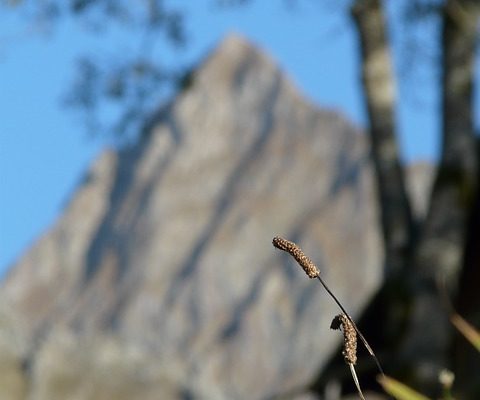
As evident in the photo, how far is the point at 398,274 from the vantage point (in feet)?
37.5

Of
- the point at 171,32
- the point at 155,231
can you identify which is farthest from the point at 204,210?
the point at 171,32

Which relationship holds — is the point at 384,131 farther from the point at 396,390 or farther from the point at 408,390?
the point at 396,390

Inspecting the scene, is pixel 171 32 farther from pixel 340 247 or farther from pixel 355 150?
pixel 355 150

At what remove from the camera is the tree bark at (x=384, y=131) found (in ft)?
37.8

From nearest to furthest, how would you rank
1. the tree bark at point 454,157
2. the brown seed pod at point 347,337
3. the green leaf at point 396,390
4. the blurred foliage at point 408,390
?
the brown seed pod at point 347,337, the blurred foliage at point 408,390, the green leaf at point 396,390, the tree bark at point 454,157

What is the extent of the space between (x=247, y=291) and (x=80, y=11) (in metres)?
160

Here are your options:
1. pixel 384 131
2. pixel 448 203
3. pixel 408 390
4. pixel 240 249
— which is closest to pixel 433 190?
pixel 448 203

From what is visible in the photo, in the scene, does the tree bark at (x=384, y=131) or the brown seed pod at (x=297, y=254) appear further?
the tree bark at (x=384, y=131)

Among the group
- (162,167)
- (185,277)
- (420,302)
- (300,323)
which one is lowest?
(420,302)

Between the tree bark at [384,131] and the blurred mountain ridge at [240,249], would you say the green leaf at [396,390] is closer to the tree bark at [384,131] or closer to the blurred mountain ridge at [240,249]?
the tree bark at [384,131]

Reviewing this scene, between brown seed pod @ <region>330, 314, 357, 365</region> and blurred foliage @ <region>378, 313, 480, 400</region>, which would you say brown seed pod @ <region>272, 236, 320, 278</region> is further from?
blurred foliage @ <region>378, 313, 480, 400</region>

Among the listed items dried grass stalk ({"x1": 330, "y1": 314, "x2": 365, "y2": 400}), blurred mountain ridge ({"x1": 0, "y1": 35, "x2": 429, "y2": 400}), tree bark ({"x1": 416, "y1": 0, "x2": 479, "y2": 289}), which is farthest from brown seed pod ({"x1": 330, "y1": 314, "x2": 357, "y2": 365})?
blurred mountain ridge ({"x1": 0, "y1": 35, "x2": 429, "y2": 400})

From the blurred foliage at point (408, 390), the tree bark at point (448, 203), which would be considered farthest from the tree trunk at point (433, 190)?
the blurred foliage at point (408, 390)

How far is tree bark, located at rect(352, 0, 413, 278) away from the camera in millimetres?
11508
